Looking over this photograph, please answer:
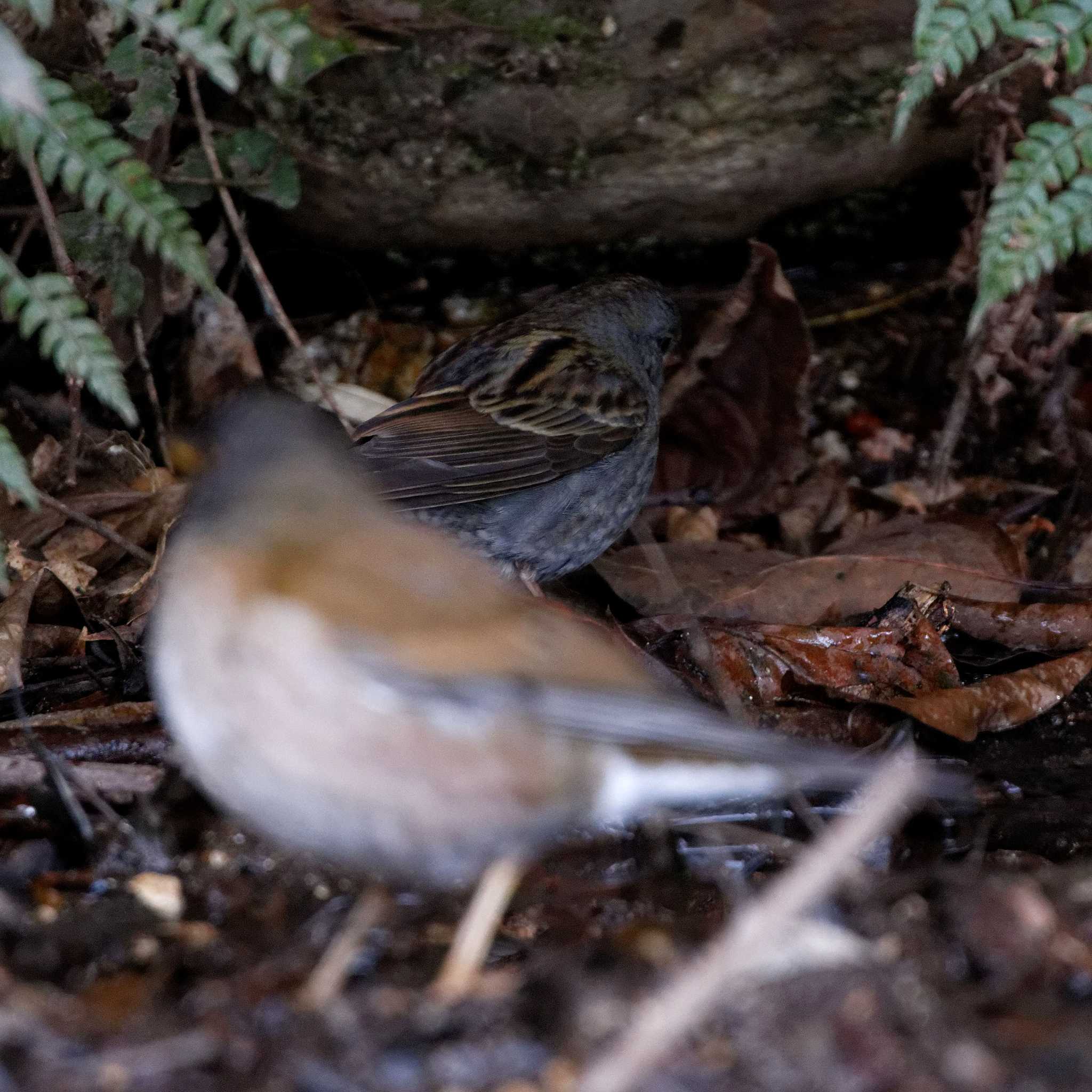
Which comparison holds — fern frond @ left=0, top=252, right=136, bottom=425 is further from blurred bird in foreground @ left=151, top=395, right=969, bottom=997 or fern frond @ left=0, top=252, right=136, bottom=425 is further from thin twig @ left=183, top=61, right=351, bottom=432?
thin twig @ left=183, top=61, right=351, bottom=432

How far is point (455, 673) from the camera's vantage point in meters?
2.65

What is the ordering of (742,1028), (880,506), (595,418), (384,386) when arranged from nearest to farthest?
(742,1028) → (595,418) → (880,506) → (384,386)

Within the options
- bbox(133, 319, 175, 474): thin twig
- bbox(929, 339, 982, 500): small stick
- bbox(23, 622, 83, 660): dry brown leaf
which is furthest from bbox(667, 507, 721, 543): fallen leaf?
bbox(23, 622, 83, 660): dry brown leaf

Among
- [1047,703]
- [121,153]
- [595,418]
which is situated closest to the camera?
[121,153]

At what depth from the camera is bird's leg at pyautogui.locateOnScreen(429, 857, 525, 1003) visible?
8.96ft

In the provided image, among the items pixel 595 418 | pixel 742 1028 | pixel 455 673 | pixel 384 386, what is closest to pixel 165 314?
pixel 384 386

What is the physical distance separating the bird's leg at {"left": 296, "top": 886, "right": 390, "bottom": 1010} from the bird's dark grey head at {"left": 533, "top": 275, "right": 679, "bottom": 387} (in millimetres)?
3317

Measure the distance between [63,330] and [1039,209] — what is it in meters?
2.61

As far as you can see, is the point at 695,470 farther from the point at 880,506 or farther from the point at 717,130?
the point at 717,130

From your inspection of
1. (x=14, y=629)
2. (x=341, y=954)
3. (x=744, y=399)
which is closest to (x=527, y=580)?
(x=744, y=399)

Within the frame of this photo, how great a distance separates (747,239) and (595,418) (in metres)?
1.34

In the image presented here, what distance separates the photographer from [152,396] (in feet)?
18.3

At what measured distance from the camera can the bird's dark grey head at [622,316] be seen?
593 cm

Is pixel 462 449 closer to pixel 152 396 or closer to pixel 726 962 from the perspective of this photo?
pixel 152 396
